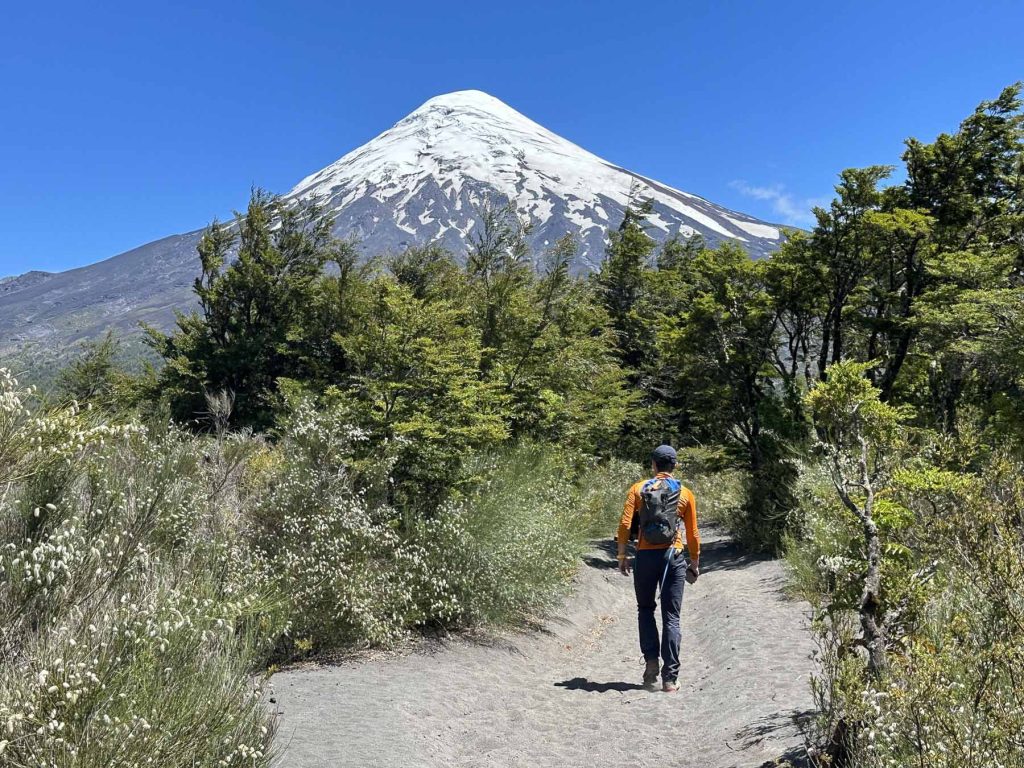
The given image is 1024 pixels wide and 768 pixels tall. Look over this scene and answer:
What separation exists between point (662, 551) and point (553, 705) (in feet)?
5.04

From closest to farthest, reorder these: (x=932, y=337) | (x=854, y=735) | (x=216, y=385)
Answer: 1. (x=854, y=735)
2. (x=932, y=337)
3. (x=216, y=385)

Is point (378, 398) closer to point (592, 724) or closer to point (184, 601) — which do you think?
point (592, 724)

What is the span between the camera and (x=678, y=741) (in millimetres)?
5074

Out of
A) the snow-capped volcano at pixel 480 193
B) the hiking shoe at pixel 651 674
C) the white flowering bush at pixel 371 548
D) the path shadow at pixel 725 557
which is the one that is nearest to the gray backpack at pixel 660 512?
the hiking shoe at pixel 651 674

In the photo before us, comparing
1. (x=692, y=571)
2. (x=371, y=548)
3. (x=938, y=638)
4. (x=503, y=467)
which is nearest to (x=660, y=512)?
(x=692, y=571)

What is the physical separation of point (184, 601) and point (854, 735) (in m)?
3.11

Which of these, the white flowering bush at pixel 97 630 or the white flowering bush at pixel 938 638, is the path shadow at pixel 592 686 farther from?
the white flowering bush at pixel 97 630

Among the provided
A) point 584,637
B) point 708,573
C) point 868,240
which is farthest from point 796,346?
point 584,637

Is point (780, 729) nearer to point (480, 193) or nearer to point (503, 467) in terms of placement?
point (503, 467)

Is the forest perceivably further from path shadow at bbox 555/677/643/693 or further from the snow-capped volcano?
the snow-capped volcano

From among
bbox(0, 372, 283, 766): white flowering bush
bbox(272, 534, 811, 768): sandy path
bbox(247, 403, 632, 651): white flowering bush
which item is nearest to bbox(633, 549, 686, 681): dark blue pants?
bbox(272, 534, 811, 768): sandy path

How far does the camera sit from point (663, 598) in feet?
20.1

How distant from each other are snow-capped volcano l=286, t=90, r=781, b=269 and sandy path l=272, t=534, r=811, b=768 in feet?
418

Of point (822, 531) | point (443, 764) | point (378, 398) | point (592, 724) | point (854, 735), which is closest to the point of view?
point (854, 735)
